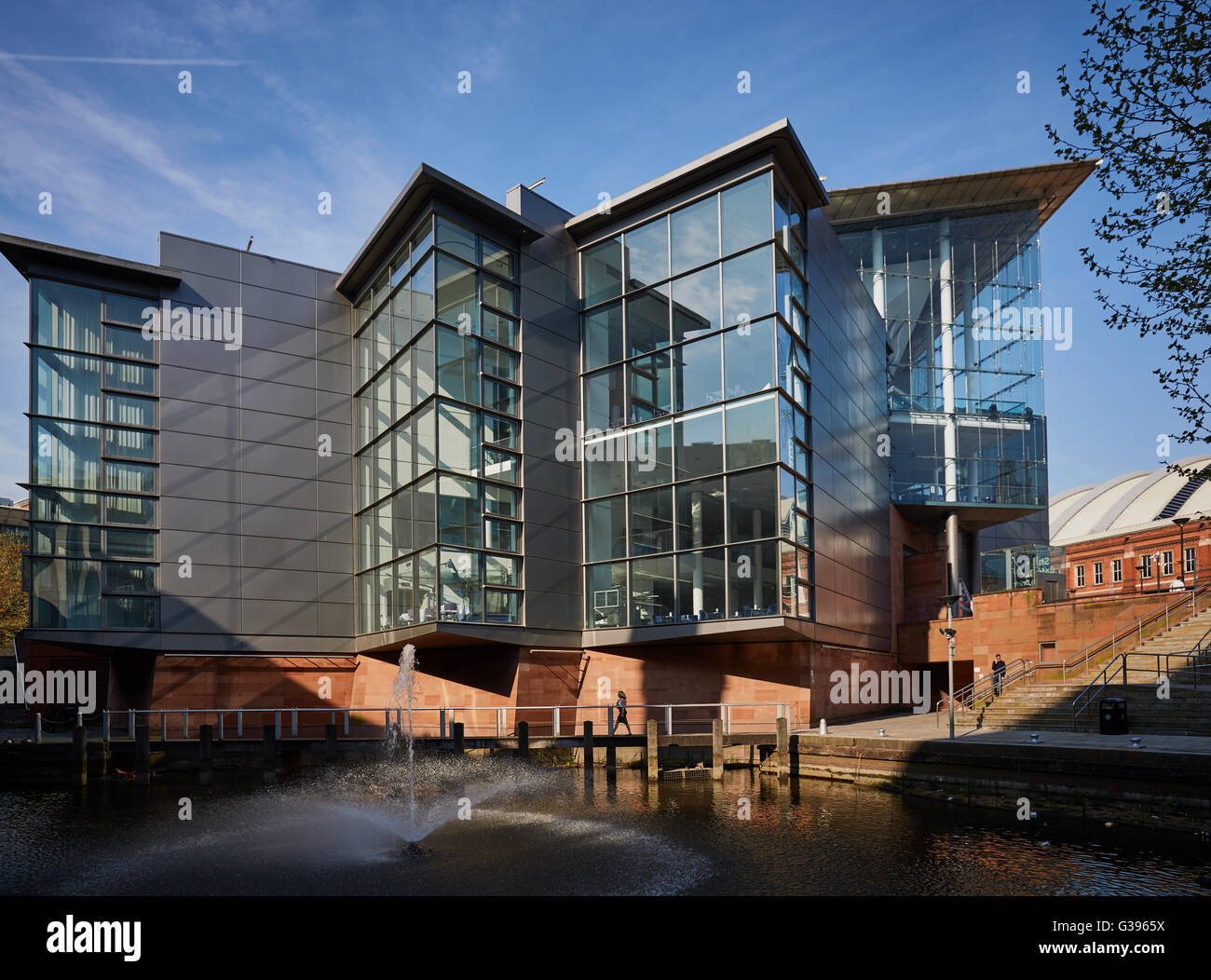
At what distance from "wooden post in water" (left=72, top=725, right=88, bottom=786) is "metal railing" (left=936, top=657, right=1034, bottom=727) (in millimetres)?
25243

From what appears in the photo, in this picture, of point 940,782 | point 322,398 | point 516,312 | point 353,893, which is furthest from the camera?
point 322,398

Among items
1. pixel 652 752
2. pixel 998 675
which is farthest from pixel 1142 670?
pixel 652 752

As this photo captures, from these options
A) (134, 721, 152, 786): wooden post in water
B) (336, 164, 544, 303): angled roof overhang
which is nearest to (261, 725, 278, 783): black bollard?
(134, 721, 152, 786): wooden post in water

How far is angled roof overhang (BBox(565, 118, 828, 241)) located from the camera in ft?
91.3

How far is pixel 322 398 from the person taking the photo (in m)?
35.5

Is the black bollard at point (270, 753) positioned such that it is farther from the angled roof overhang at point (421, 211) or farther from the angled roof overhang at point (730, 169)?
the angled roof overhang at point (730, 169)

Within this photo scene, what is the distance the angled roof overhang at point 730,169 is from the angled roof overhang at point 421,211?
2655mm

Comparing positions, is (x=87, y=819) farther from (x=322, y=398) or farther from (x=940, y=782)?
(x=322, y=398)

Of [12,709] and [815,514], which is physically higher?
[815,514]

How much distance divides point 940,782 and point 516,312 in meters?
20.6

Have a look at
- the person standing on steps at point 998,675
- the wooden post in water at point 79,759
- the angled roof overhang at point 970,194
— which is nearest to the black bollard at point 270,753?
the wooden post in water at point 79,759

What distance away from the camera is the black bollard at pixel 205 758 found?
22.5 m
